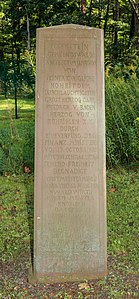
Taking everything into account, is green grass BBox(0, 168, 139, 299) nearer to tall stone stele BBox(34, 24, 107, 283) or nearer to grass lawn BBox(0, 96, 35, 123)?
tall stone stele BBox(34, 24, 107, 283)

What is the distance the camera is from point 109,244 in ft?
13.1

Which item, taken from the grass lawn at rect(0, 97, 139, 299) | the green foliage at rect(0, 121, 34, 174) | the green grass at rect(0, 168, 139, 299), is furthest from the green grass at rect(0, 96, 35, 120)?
the green grass at rect(0, 168, 139, 299)

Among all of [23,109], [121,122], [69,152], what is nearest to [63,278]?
[69,152]

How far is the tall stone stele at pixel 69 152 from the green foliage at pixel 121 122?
11.1ft

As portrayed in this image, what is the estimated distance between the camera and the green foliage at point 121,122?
6.64 m

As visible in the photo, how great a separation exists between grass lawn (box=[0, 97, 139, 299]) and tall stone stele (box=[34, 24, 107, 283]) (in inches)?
7.2

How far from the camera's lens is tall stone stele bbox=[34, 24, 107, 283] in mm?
3023

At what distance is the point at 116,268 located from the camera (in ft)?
11.5

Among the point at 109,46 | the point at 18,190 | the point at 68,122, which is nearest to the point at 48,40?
the point at 68,122

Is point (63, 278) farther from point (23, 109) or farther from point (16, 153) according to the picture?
point (23, 109)

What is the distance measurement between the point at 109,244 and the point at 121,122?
3.10 m

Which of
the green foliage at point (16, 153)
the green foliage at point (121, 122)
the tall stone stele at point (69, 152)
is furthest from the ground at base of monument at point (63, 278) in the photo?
the green foliage at point (16, 153)

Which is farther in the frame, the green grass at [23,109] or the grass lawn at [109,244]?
the green grass at [23,109]

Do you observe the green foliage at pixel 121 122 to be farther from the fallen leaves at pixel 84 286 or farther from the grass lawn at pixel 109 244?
the fallen leaves at pixel 84 286
